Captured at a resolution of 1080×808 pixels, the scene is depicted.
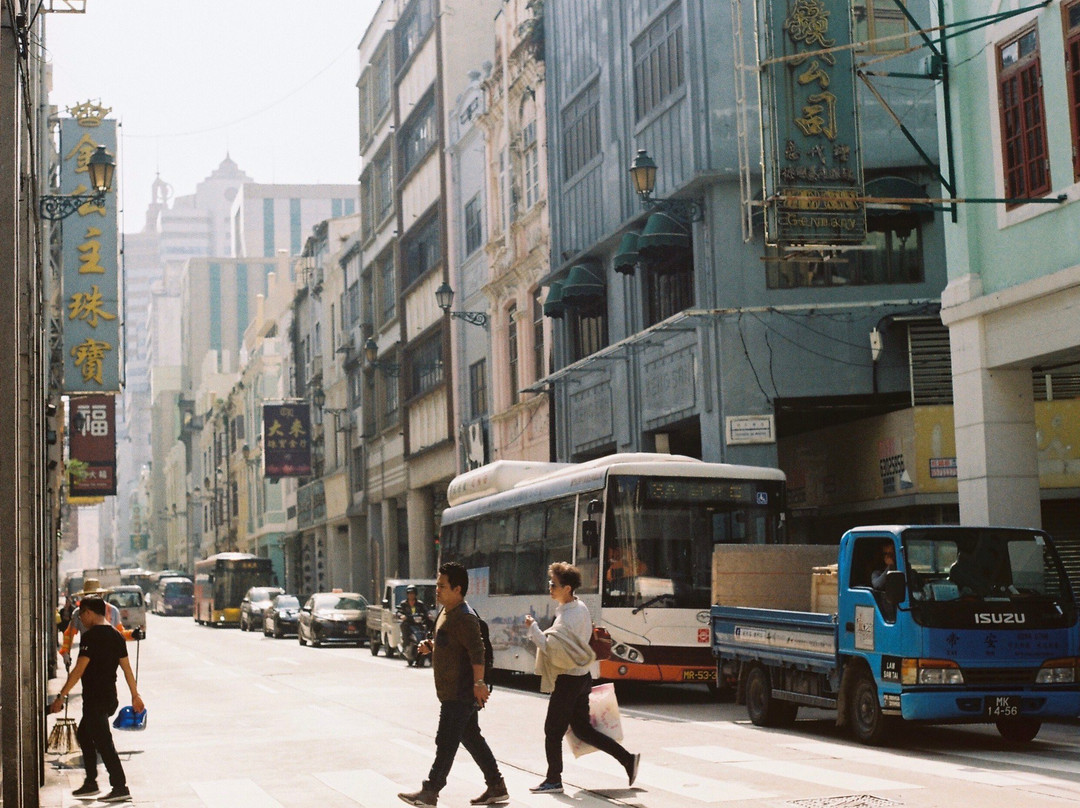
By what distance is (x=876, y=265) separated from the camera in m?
29.2

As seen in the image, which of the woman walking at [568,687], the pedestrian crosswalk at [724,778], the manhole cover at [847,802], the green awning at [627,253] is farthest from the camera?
the green awning at [627,253]

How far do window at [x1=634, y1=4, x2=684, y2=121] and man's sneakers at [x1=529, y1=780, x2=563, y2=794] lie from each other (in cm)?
2036

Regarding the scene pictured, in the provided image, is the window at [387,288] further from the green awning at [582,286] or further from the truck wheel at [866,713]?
the truck wheel at [866,713]

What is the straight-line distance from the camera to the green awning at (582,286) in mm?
35094

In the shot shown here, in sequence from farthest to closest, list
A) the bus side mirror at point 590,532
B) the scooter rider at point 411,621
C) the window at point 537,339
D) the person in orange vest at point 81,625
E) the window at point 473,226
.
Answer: the window at point 473,226
the window at point 537,339
the scooter rider at point 411,621
the bus side mirror at point 590,532
the person in orange vest at point 81,625

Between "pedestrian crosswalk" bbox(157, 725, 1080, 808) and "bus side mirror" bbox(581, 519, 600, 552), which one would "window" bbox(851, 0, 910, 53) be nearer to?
"bus side mirror" bbox(581, 519, 600, 552)

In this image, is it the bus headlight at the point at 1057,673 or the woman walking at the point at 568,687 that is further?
the bus headlight at the point at 1057,673

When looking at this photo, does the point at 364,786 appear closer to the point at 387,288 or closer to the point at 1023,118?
the point at 1023,118

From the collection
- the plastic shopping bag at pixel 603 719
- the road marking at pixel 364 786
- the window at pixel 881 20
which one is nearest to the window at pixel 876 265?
the window at pixel 881 20

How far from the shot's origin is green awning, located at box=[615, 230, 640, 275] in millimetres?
30453

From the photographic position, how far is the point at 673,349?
102ft

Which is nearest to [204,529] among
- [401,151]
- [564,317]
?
[401,151]

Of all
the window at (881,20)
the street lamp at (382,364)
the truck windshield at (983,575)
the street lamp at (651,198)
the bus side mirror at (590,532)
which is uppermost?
the window at (881,20)

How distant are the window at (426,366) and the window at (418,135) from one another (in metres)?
6.36
